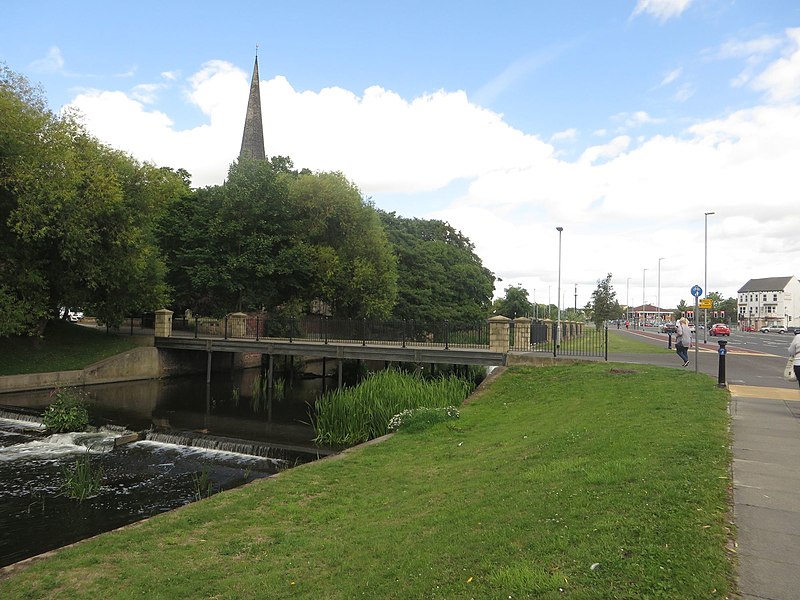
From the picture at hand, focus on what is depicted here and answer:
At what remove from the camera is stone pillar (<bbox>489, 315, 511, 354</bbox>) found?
65.7 ft

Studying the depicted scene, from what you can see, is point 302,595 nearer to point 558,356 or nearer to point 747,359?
point 558,356

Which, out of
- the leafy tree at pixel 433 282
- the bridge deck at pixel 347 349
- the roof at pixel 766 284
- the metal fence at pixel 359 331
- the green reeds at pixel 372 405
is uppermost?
the roof at pixel 766 284

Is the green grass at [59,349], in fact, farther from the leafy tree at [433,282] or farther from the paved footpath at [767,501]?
the paved footpath at [767,501]

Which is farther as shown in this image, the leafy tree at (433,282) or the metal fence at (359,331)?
the leafy tree at (433,282)

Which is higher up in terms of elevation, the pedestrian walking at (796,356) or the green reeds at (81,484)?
the pedestrian walking at (796,356)

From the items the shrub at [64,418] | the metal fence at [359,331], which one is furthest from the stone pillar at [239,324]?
the shrub at [64,418]

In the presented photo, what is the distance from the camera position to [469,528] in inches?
211

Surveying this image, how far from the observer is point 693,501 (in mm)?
4973

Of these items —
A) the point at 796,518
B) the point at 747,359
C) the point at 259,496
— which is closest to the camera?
the point at 796,518

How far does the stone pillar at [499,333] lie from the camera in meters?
20.0

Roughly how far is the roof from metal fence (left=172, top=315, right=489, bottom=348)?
134 m

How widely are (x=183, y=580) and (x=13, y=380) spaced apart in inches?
899

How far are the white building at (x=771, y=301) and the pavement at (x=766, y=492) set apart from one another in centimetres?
12284

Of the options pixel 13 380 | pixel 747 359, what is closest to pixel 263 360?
pixel 13 380
